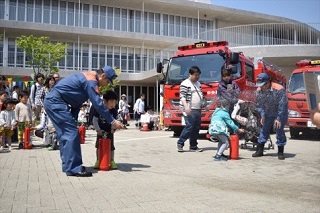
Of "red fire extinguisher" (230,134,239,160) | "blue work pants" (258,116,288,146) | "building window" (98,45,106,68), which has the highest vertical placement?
"building window" (98,45,106,68)

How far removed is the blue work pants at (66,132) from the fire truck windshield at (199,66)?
246 inches

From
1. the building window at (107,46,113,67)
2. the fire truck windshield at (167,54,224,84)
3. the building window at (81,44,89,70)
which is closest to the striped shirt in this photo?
the fire truck windshield at (167,54,224,84)

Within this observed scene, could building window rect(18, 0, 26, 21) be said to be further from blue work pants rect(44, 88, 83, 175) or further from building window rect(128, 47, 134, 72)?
blue work pants rect(44, 88, 83, 175)

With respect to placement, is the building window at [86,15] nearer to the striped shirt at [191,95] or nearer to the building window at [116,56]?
the building window at [116,56]

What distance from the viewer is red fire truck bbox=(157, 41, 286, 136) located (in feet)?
35.3

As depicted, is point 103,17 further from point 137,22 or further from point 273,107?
point 273,107

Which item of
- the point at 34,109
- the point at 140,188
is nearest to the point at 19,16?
the point at 34,109

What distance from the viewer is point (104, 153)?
19.0 feet

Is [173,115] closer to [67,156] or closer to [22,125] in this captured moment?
[22,125]

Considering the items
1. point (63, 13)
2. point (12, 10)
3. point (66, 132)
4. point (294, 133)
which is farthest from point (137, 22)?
point (66, 132)

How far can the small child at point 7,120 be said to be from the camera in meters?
8.68

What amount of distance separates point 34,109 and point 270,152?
6738 mm

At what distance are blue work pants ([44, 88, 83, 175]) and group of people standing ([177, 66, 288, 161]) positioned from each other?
9.82ft

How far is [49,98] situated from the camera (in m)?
5.46
